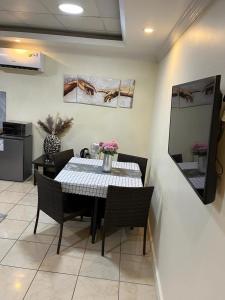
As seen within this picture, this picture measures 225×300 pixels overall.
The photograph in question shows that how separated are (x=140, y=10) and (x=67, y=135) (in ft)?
9.75

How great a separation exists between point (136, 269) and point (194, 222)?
1286 mm

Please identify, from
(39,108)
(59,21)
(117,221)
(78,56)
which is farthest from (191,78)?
(39,108)

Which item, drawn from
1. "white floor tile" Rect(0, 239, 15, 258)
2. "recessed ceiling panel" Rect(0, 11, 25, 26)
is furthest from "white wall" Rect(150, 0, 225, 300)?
"recessed ceiling panel" Rect(0, 11, 25, 26)

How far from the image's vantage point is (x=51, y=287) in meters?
2.21

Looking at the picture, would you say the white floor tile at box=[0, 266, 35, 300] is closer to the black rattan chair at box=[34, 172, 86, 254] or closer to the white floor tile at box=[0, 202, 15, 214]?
the black rattan chair at box=[34, 172, 86, 254]

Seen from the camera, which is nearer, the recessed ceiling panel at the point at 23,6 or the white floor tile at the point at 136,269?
the white floor tile at the point at 136,269

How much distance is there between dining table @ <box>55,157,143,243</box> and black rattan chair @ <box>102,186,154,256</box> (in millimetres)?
167

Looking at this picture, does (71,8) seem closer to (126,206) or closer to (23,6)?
(23,6)

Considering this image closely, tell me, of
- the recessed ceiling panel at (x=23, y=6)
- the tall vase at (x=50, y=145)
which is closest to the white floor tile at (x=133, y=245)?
the tall vase at (x=50, y=145)

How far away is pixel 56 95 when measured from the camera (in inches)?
181

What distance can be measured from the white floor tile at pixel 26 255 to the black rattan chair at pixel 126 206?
2.10 ft

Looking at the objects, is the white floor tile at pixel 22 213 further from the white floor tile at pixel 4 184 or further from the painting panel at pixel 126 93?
the painting panel at pixel 126 93

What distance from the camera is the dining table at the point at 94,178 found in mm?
2660

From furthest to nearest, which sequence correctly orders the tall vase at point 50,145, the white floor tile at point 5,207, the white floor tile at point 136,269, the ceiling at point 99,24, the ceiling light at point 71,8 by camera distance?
the tall vase at point 50,145 → the white floor tile at point 5,207 → the ceiling light at point 71,8 → the white floor tile at point 136,269 → the ceiling at point 99,24
